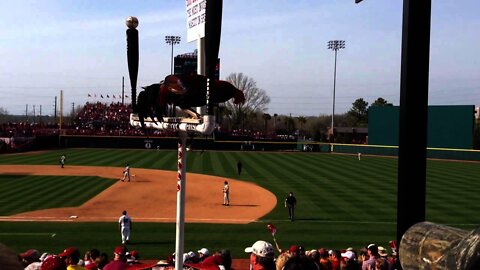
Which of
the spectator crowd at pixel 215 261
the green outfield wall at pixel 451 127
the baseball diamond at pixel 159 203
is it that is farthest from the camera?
the green outfield wall at pixel 451 127

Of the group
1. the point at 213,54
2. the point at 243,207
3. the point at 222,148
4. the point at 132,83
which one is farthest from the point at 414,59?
the point at 222,148

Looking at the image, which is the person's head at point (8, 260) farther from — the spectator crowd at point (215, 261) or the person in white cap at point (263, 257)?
the person in white cap at point (263, 257)

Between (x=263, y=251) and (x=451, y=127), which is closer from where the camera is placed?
(x=263, y=251)

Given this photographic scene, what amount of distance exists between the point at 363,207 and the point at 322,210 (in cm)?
224

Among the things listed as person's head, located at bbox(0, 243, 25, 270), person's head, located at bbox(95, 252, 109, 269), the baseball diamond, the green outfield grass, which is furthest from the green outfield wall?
person's head, located at bbox(0, 243, 25, 270)

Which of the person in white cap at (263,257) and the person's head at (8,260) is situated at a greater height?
the person's head at (8,260)

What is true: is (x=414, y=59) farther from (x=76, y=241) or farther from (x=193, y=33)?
(x=76, y=241)

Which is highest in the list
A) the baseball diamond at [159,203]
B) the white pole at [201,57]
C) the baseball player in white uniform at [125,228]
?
the white pole at [201,57]

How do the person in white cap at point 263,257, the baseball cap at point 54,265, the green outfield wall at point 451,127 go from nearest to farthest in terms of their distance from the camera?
1. the baseball cap at point 54,265
2. the person in white cap at point 263,257
3. the green outfield wall at point 451,127

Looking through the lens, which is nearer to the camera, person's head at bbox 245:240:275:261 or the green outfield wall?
person's head at bbox 245:240:275:261

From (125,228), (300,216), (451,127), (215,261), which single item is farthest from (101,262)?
(451,127)

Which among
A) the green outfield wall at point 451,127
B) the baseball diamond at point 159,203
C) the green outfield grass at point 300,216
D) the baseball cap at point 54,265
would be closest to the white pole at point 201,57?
the baseball cap at point 54,265

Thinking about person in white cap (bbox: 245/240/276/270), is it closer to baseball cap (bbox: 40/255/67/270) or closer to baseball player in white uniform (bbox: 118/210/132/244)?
baseball cap (bbox: 40/255/67/270)

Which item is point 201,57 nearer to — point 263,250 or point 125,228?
point 263,250
